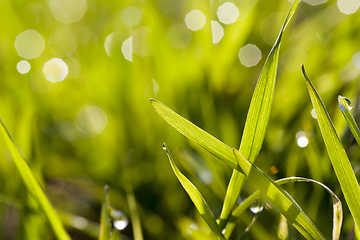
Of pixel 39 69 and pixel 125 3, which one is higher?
pixel 125 3

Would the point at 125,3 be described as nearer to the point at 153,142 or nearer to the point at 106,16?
the point at 106,16

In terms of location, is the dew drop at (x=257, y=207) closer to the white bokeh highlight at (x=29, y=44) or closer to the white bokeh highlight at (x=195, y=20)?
the white bokeh highlight at (x=195, y=20)

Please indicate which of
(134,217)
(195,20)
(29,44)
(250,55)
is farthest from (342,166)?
(29,44)

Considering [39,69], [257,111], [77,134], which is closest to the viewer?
[257,111]

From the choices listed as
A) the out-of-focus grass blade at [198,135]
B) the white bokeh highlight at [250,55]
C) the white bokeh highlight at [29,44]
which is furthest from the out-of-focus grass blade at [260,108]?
the white bokeh highlight at [29,44]

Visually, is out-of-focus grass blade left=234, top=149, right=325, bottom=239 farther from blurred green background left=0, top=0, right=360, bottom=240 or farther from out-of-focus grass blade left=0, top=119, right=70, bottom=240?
out-of-focus grass blade left=0, top=119, right=70, bottom=240

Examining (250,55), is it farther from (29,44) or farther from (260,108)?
(29,44)

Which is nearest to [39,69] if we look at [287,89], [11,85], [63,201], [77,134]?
[11,85]
